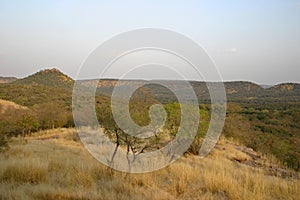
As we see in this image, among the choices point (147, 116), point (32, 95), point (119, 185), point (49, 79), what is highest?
point (49, 79)

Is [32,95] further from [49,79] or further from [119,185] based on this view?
[119,185]

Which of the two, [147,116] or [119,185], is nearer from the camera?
[119,185]

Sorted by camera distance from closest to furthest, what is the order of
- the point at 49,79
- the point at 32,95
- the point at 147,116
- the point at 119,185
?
the point at 119,185
the point at 147,116
the point at 32,95
the point at 49,79

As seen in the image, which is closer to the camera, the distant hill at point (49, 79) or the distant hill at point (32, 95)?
the distant hill at point (32, 95)

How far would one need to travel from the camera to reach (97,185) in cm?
602

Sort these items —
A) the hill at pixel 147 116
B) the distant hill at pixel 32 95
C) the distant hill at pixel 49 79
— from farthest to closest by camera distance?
the distant hill at pixel 49 79, the distant hill at pixel 32 95, the hill at pixel 147 116

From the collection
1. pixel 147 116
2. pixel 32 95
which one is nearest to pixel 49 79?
pixel 32 95

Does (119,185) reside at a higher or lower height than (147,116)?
lower

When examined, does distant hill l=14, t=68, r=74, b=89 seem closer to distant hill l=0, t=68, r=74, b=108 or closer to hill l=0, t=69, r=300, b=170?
hill l=0, t=69, r=300, b=170

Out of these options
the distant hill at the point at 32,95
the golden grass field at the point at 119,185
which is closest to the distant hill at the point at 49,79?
the distant hill at the point at 32,95

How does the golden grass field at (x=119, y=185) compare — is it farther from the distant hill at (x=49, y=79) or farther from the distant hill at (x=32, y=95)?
the distant hill at (x=49, y=79)

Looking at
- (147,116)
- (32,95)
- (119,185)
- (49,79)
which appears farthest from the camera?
(49,79)

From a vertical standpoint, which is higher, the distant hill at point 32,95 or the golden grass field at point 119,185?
the distant hill at point 32,95

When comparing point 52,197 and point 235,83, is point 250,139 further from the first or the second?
point 235,83
